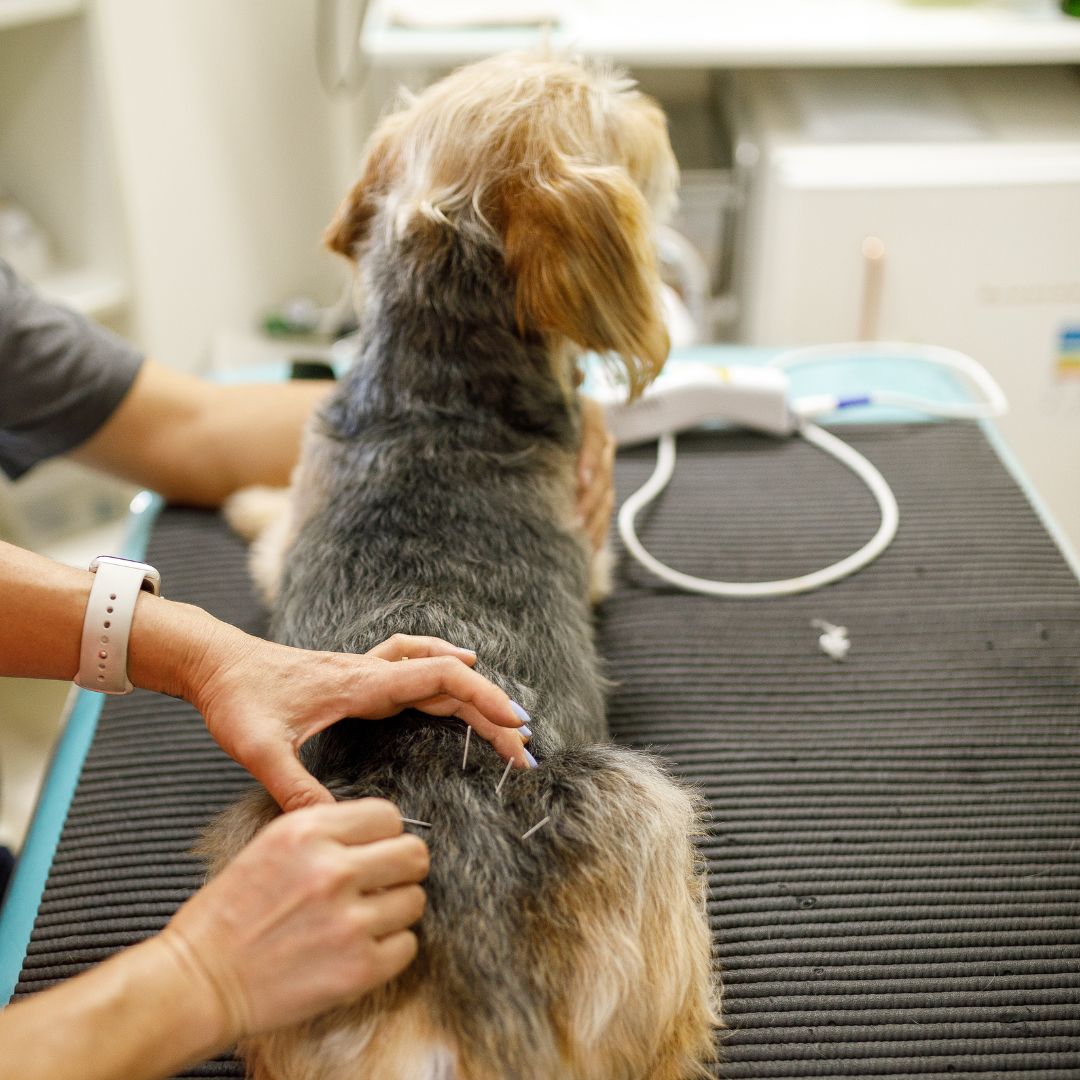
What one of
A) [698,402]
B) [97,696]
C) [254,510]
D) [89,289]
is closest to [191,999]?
[97,696]

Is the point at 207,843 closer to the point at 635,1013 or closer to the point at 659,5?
the point at 635,1013

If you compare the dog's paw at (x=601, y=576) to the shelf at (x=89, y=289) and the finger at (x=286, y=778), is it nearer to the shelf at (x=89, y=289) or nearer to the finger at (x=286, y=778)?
the finger at (x=286, y=778)

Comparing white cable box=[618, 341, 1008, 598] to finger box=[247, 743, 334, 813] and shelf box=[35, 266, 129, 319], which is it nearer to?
finger box=[247, 743, 334, 813]

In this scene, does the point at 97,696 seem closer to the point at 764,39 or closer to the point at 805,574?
the point at 805,574

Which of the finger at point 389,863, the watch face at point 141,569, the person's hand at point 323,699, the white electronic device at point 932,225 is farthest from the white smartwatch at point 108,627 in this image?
the white electronic device at point 932,225

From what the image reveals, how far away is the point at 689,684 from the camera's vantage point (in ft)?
3.79

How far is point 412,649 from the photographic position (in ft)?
2.59

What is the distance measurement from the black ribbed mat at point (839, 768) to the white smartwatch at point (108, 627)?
0.21m

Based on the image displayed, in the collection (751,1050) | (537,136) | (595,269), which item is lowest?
(751,1050)

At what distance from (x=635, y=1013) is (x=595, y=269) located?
25.0 inches

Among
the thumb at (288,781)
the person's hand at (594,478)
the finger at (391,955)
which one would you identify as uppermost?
the thumb at (288,781)

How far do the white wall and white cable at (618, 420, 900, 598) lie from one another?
1.17 metres

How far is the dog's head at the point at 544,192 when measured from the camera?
100 centimetres

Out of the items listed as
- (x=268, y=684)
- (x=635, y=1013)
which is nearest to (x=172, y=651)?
(x=268, y=684)
